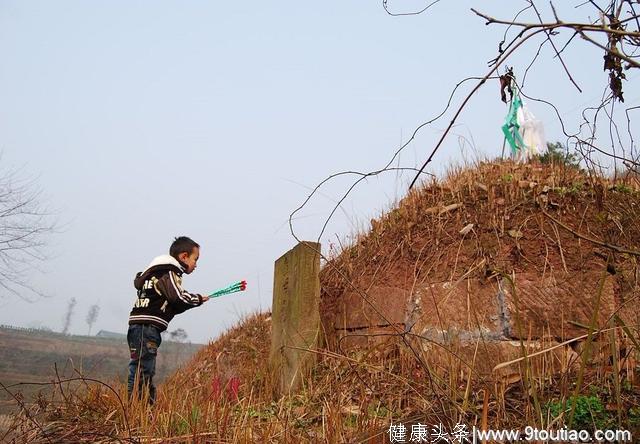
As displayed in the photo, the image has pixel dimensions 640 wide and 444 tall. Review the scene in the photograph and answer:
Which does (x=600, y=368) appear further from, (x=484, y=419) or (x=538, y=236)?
(x=538, y=236)

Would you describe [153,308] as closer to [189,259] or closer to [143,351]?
[143,351]

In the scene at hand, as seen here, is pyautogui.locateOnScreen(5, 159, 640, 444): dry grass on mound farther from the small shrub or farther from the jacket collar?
the jacket collar

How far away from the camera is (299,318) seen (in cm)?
486

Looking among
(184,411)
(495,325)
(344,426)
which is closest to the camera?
(344,426)

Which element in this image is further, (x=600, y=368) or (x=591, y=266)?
(x=591, y=266)

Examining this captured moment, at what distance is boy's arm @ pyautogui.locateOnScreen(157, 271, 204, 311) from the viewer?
16.1 feet

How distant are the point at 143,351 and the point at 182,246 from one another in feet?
3.69

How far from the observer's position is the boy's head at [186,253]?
5.39m

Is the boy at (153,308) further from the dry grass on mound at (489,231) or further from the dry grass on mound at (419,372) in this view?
the dry grass on mound at (489,231)

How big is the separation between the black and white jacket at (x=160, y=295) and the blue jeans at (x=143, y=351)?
7 cm

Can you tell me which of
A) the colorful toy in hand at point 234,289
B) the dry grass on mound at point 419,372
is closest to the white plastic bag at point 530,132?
the dry grass on mound at point 419,372

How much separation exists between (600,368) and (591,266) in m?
1.85

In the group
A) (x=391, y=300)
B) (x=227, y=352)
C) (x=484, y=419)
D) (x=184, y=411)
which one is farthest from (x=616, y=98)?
(x=227, y=352)

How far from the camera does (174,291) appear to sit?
4922 millimetres
